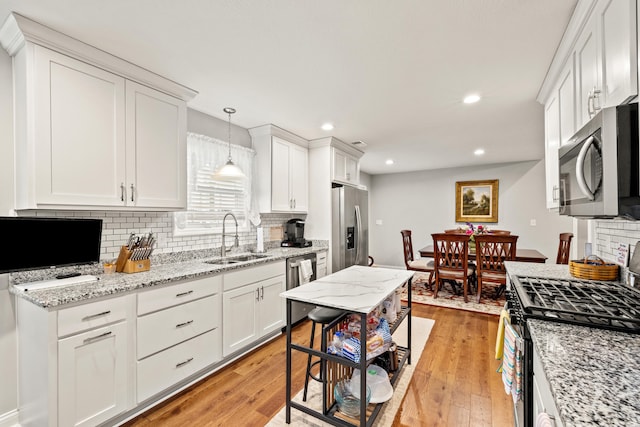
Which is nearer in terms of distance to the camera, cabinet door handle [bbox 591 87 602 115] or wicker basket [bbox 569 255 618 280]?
cabinet door handle [bbox 591 87 602 115]

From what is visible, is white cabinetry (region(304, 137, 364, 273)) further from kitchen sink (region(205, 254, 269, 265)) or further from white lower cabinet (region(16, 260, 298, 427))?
white lower cabinet (region(16, 260, 298, 427))

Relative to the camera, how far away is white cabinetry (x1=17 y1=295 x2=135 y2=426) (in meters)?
1.50

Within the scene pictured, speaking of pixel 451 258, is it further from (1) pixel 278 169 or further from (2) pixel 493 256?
(1) pixel 278 169

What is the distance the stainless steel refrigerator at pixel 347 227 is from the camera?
152 inches

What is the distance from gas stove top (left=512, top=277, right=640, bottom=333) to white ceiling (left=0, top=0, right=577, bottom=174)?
58.8 inches

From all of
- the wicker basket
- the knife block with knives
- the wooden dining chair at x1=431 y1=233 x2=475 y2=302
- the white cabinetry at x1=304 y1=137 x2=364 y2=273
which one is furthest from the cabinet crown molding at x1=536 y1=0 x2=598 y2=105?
the knife block with knives

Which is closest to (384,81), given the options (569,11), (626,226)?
(569,11)

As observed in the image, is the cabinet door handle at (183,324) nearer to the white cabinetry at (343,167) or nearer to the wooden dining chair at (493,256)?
the white cabinetry at (343,167)

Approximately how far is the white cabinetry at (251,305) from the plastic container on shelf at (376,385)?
1.15 m

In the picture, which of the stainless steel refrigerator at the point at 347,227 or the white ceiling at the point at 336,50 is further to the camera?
the stainless steel refrigerator at the point at 347,227

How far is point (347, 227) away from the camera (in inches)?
157

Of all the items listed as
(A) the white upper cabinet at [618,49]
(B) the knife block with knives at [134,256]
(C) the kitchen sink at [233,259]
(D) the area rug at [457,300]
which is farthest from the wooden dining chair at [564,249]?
(B) the knife block with knives at [134,256]

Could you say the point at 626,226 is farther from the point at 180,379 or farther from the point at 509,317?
the point at 180,379

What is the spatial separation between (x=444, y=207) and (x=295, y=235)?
4.12 meters
